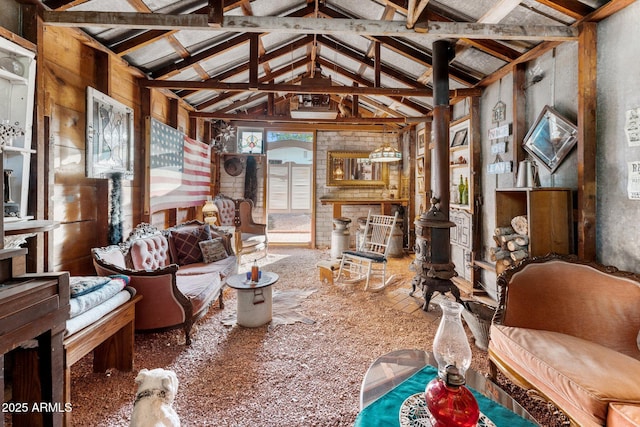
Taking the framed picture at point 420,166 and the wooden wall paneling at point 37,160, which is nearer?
the wooden wall paneling at point 37,160

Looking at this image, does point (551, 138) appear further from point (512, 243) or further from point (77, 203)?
point (77, 203)

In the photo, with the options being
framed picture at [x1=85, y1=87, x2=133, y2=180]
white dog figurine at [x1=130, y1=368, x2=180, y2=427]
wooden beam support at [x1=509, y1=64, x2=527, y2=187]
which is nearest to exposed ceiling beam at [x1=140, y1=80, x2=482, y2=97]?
framed picture at [x1=85, y1=87, x2=133, y2=180]

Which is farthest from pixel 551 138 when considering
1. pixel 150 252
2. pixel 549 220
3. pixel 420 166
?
pixel 150 252

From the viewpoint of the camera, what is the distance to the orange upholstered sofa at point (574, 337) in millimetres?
1436

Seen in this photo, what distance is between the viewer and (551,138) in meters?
2.84

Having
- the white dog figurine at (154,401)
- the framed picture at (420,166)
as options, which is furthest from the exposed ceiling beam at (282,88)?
the white dog figurine at (154,401)

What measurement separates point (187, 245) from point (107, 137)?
147 cm

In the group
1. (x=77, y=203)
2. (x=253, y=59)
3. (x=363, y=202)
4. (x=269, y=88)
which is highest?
(x=253, y=59)

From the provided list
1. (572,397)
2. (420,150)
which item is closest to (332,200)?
(420,150)

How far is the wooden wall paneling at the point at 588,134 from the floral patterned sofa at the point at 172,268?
3.24 m

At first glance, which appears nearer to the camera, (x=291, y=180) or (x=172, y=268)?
(x=172, y=268)

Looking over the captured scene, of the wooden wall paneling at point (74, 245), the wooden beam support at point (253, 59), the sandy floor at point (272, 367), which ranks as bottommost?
the sandy floor at point (272, 367)

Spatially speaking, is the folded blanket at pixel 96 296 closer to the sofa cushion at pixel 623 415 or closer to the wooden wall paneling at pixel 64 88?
the wooden wall paneling at pixel 64 88

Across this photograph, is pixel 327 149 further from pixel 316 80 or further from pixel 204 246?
pixel 204 246
